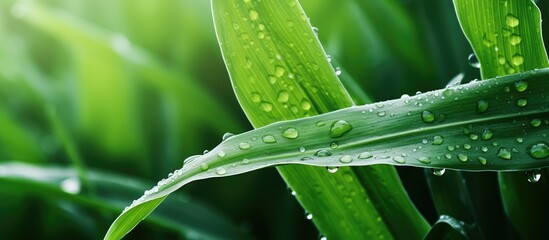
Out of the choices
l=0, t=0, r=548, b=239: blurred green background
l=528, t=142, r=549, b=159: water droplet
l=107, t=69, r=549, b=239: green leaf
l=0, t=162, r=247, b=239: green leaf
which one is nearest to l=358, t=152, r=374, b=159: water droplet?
l=107, t=69, r=549, b=239: green leaf

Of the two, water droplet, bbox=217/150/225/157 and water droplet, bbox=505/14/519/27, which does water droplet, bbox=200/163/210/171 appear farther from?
water droplet, bbox=505/14/519/27

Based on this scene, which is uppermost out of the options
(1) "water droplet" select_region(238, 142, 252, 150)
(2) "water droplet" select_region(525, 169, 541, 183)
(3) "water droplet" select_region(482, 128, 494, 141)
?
(1) "water droplet" select_region(238, 142, 252, 150)

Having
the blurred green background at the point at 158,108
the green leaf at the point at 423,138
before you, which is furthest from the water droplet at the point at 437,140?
the blurred green background at the point at 158,108

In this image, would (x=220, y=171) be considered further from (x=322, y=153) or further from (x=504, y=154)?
(x=504, y=154)

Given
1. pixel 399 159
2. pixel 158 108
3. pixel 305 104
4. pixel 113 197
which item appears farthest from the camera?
pixel 158 108

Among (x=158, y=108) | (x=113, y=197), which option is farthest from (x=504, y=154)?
(x=158, y=108)

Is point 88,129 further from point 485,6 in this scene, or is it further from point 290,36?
point 485,6

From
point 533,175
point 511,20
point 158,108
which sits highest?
point 158,108
